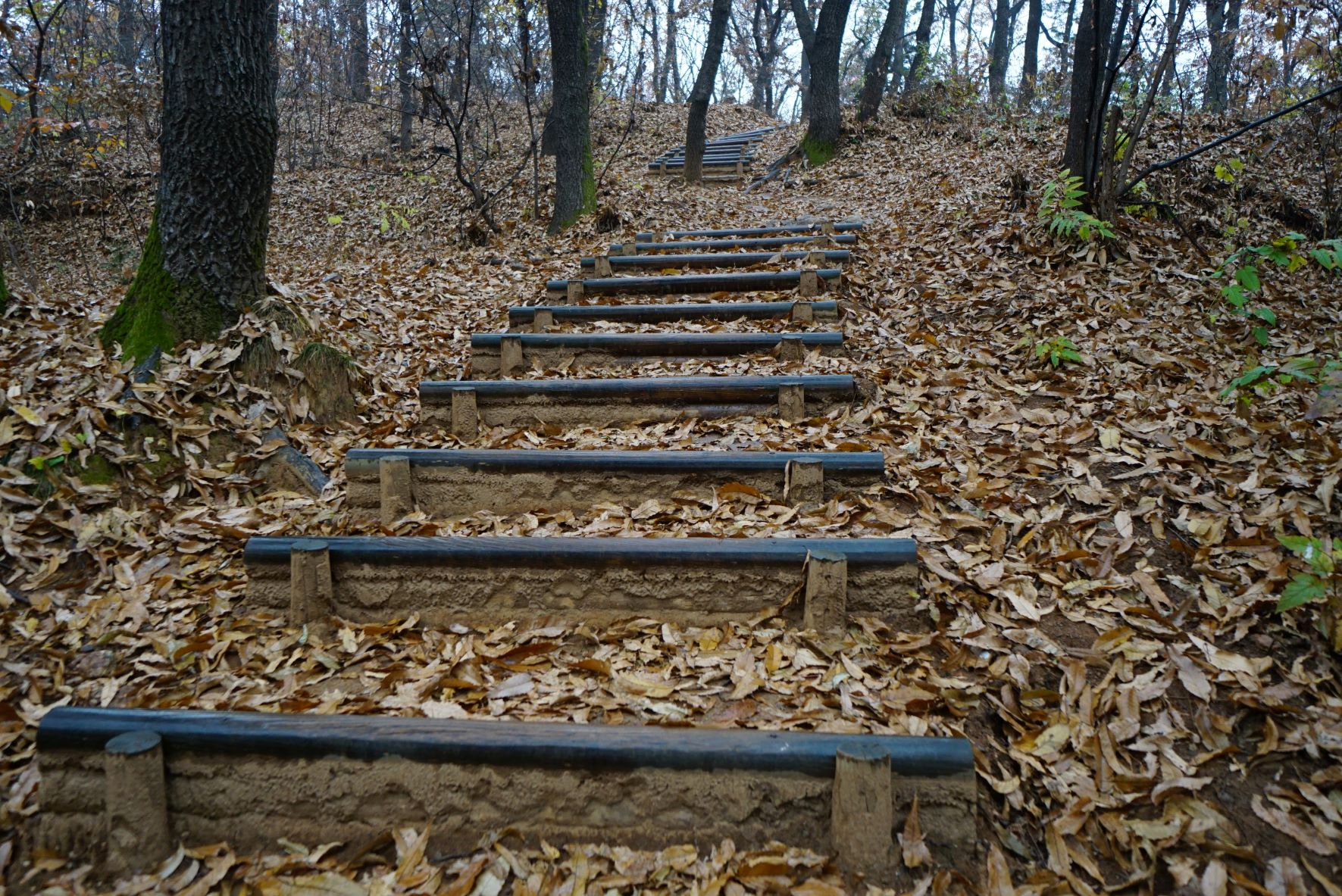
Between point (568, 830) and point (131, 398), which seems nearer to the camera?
point (568, 830)

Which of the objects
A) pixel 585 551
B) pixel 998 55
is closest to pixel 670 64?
pixel 998 55

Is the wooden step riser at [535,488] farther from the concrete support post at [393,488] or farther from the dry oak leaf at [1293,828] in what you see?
the dry oak leaf at [1293,828]

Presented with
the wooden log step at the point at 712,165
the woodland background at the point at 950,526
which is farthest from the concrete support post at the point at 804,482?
the wooden log step at the point at 712,165

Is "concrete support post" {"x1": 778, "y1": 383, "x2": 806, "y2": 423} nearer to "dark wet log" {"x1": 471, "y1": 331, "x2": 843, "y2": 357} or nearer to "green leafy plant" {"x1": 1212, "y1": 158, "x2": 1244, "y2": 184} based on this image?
"dark wet log" {"x1": 471, "y1": 331, "x2": 843, "y2": 357}

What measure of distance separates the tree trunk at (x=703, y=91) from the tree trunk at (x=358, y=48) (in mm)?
7216

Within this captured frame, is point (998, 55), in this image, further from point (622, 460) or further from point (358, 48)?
point (622, 460)

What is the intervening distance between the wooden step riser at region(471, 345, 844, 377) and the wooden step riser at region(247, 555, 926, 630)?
80.4 inches

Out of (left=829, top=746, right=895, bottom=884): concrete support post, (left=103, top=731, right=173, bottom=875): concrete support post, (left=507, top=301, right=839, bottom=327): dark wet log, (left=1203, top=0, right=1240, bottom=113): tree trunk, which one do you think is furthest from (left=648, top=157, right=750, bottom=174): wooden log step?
(left=103, top=731, right=173, bottom=875): concrete support post

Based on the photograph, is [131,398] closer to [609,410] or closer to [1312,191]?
[609,410]

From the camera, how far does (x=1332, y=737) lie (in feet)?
6.78

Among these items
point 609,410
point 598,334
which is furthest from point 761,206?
point 609,410

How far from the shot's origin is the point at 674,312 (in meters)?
5.09

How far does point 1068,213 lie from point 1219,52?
298 inches

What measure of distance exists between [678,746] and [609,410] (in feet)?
7.23
